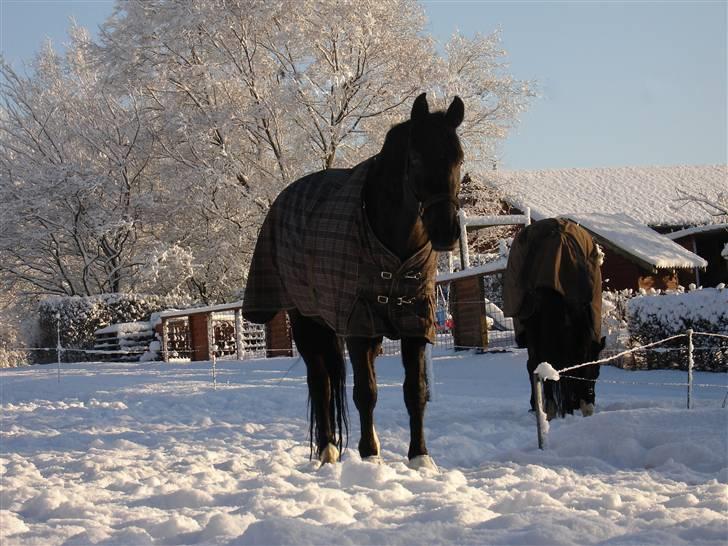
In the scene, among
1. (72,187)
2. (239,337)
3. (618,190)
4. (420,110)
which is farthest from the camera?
(618,190)

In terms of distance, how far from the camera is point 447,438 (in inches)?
307

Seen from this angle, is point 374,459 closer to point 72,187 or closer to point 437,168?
point 437,168

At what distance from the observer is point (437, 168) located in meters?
5.22

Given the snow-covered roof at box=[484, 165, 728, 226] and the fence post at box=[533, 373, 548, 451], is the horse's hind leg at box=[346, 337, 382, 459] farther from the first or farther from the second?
the snow-covered roof at box=[484, 165, 728, 226]

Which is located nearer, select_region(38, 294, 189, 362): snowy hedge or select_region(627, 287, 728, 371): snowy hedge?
select_region(627, 287, 728, 371): snowy hedge

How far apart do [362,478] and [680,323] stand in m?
11.0

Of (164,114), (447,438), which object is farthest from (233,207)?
(447,438)

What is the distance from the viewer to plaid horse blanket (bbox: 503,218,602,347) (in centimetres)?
858

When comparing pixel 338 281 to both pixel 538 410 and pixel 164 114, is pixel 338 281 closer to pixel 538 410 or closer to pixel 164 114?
pixel 538 410

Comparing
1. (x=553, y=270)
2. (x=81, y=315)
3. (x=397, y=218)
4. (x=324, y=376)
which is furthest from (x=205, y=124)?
(x=397, y=218)

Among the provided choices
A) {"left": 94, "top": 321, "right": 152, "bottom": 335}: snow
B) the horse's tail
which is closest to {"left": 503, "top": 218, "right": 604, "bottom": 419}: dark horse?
the horse's tail

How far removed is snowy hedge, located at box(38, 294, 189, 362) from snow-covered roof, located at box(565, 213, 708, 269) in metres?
14.3

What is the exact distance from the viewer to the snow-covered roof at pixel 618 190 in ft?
108

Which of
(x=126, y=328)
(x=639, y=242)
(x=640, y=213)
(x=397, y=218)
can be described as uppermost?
(x=640, y=213)
